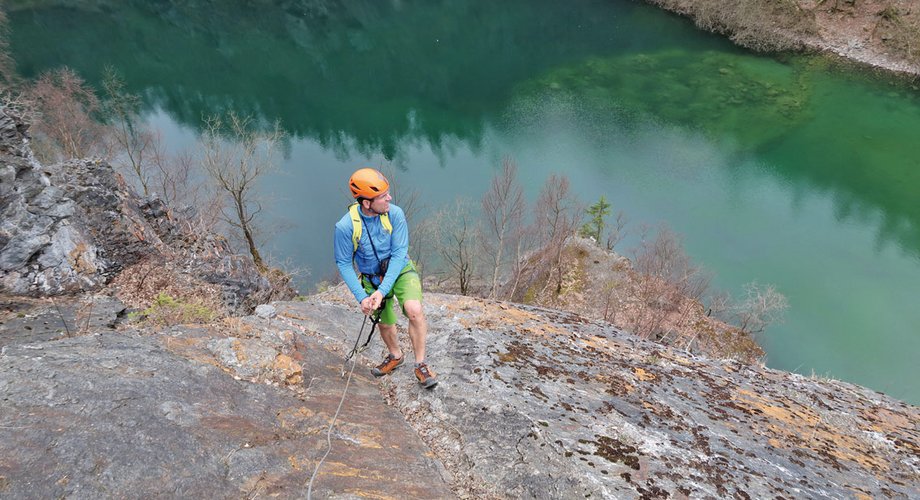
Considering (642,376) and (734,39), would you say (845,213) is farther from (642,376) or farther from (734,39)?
(642,376)

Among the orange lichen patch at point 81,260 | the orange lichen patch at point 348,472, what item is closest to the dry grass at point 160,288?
the orange lichen patch at point 81,260

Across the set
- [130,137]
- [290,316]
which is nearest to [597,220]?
[290,316]

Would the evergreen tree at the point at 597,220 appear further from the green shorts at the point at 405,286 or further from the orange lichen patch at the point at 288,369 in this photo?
the orange lichen patch at the point at 288,369

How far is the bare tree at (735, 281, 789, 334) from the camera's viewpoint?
2359 centimetres

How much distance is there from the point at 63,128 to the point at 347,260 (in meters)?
25.1

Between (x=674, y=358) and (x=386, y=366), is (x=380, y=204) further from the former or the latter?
(x=674, y=358)

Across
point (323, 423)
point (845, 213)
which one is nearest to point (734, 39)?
point (845, 213)

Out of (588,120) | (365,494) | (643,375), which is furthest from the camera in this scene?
(588,120)

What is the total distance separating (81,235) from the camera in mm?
8383

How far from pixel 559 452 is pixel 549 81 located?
42.5 meters

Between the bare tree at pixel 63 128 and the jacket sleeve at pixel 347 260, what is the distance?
900 inches

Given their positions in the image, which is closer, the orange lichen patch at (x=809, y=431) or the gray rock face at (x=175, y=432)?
the gray rock face at (x=175, y=432)

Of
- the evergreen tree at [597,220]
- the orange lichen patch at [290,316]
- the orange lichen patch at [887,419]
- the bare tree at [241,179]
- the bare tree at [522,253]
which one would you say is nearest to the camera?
the orange lichen patch at [887,419]

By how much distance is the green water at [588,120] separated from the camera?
87.3ft
